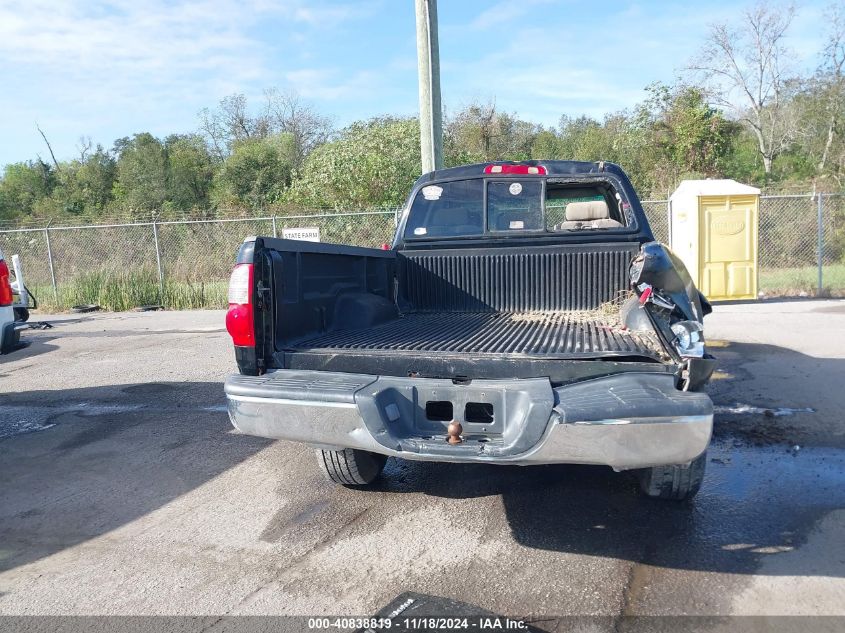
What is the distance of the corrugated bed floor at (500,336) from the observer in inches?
123

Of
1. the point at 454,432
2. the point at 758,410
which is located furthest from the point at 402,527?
the point at 758,410

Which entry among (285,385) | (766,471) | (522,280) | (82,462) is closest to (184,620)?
(285,385)

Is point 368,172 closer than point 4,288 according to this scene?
No

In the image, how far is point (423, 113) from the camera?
30.1 ft

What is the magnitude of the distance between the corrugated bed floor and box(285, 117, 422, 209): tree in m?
15.0

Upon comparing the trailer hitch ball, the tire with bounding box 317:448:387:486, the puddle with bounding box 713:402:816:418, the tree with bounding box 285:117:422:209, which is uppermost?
the tree with bounding box 285:117:422:209

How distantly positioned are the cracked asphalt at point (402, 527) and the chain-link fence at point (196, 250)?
9.70 meters

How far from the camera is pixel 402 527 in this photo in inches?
140

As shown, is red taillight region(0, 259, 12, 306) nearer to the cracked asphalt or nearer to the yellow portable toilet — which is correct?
the cracked asphalt

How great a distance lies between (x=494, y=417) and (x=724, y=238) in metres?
9.89

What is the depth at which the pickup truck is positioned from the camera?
8.98 ft

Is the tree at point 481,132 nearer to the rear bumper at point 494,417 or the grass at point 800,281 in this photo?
the grass at point 800,281

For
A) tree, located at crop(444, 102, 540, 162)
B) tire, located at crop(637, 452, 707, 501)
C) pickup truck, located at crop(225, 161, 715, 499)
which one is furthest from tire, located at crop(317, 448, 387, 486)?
tree, located at crop(444, 102, 540, 162)

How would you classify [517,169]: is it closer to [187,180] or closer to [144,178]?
[187,180]
